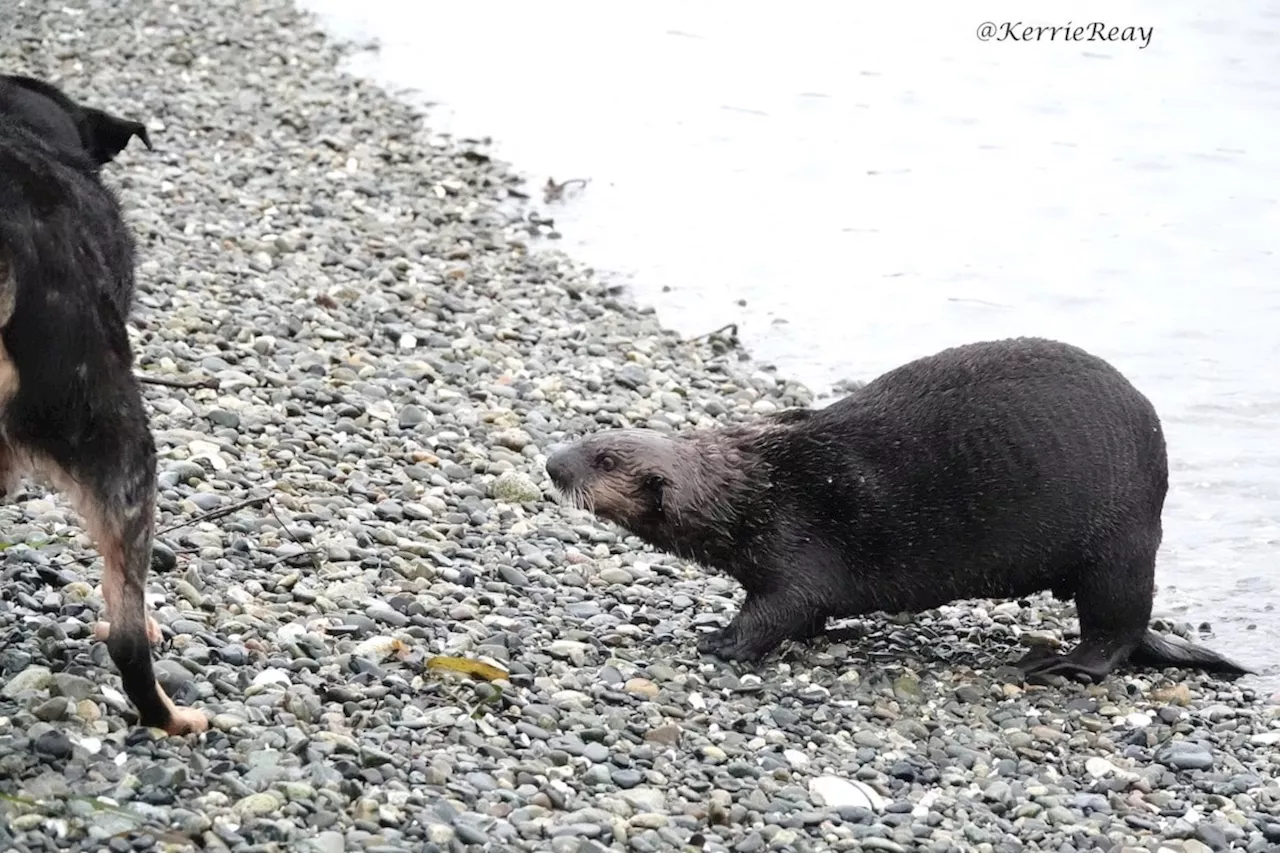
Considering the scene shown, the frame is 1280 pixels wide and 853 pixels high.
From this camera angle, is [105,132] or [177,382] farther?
[177,382]

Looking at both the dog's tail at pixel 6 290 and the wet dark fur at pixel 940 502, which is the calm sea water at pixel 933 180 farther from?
the dog's tail at pixel 6 290

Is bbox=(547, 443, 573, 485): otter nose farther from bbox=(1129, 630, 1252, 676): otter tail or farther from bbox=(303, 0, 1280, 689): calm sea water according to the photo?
bbox=(303, 0, 1280, 689): calm sea water

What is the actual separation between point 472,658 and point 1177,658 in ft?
10.3

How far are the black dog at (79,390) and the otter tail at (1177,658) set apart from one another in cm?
409

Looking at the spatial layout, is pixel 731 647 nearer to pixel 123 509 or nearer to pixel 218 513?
pixel 218 513

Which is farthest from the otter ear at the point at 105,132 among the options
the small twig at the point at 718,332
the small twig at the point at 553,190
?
the small twig at the point at 553,190

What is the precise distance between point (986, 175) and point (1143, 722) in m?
10.2

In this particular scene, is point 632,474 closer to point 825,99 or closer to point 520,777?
point 520,777

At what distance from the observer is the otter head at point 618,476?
7.22 meters

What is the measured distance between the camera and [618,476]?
23.8 ft

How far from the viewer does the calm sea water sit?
11352 mm

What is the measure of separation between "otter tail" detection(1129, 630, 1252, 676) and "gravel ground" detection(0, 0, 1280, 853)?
9cm
